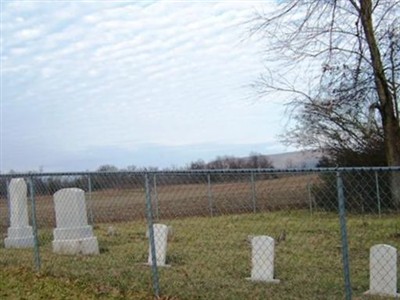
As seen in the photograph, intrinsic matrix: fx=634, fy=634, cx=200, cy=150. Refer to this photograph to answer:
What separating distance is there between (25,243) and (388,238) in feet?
27.2

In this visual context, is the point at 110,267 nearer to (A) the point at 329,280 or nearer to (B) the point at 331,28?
(A) the point at 329,280

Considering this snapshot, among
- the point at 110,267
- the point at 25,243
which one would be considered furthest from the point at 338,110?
the point at 110,267

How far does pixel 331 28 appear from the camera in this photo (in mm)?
20344

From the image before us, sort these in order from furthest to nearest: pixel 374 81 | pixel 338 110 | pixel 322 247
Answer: pixel 338 110
pixel 374 81
pixel 322 247

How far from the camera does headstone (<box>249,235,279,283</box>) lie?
30.0 ft

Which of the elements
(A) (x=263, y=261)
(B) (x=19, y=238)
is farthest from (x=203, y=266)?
(B) (x=19, y=238)

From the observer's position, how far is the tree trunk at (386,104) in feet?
67.0

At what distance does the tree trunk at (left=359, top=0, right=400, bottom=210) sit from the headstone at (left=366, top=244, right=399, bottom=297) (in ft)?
39.7

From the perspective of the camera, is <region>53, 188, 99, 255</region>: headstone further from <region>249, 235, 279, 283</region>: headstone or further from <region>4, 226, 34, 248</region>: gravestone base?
<region>249, 235, 279, 283</region>: headstone

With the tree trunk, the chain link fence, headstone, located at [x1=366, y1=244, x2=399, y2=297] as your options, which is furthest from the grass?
the tree trunk

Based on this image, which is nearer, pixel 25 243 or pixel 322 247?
pixel 322 247

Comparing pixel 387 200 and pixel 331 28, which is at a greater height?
pixel 331 28

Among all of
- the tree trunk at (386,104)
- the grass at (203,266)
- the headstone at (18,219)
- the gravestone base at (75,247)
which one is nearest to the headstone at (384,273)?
the grass at (203,266)

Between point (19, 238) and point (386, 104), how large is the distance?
1356 cm
